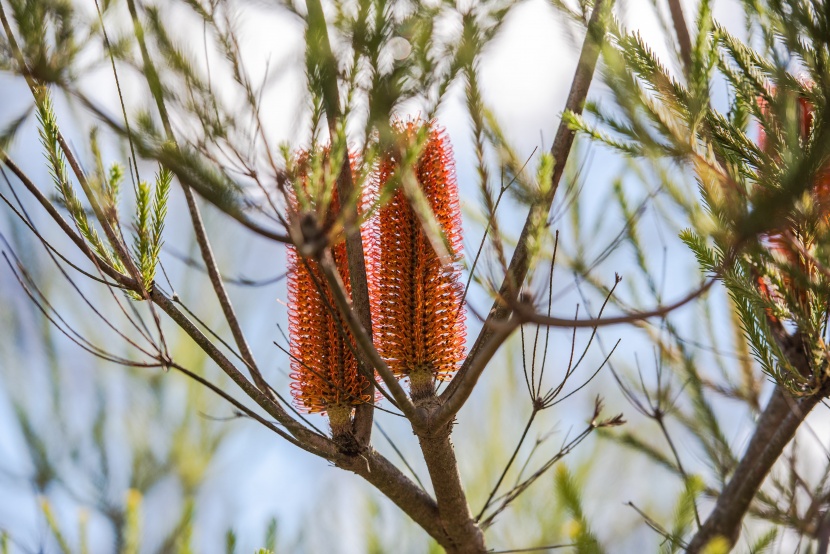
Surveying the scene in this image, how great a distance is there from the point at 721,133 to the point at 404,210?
383 millimetres

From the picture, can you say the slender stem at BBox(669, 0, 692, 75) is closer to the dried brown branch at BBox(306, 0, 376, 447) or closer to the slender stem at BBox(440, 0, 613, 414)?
the slender stem at BBox(440, 0, 613, 414)

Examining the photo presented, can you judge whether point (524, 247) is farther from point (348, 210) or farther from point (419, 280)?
point (348, 210)

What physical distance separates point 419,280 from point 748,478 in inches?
25.9

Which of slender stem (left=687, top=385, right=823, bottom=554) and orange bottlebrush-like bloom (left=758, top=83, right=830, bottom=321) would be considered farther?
slender stem (left=687, top=385, right=823, bottom=554)

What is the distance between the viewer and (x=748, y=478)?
50.0 inches

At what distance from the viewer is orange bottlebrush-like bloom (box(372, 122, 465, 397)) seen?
101cm

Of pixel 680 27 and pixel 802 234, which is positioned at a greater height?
pixel 680 27

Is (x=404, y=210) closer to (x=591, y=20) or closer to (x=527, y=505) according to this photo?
(x=591, y=20)

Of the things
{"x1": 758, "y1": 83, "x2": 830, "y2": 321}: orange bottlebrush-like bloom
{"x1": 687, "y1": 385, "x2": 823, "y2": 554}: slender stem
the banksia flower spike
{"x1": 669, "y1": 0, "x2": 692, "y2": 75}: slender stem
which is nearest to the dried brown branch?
the banksia flower spike

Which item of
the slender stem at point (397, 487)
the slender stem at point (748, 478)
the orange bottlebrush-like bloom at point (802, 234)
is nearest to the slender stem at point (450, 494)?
the slender stem at point (397, 487)

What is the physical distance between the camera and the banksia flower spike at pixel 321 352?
1.05 metres

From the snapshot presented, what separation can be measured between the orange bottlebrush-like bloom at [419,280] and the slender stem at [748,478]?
51 centimetres

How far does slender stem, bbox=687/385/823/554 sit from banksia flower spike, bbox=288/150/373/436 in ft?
1.95

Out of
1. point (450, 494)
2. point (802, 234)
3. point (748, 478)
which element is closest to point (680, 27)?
point (802, 234)
